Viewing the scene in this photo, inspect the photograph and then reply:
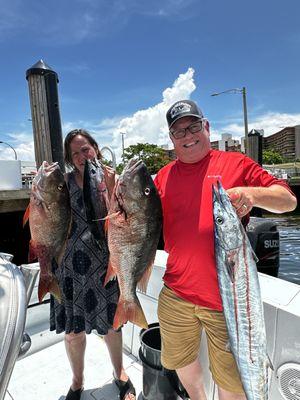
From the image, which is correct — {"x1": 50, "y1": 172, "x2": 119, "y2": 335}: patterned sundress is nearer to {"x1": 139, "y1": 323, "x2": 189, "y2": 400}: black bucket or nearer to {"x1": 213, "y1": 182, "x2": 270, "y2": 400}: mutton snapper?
{"x1": 139, "y1": 323, "x2": 189, "y2": 400}: black bucket

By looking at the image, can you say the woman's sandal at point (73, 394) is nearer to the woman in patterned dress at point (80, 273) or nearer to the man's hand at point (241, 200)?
the woman in patterned dress at point (80, 273)

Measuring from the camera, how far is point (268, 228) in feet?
14.8

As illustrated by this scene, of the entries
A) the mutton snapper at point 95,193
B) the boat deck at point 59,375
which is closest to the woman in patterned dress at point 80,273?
the mutton snapper at point 95,193

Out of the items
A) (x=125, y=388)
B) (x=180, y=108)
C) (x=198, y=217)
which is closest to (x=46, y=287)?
(x=198, y=217)

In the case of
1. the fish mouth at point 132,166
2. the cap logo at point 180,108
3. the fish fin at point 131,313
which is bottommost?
the fish fin at point 131,313

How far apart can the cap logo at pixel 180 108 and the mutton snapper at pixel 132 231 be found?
404mm

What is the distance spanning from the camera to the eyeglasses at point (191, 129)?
2.02 m

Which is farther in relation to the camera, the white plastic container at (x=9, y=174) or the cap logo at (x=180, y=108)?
the white plastic container at (x=9, y=174)

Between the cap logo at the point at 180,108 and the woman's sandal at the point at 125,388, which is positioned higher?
the cap logo at the point at 180,108

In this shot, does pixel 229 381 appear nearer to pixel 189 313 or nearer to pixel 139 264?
pixel 189 313

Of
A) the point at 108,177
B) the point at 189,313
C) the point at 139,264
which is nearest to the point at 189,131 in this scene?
the point at 108,177

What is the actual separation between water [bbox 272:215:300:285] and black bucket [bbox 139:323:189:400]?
562 centimetres

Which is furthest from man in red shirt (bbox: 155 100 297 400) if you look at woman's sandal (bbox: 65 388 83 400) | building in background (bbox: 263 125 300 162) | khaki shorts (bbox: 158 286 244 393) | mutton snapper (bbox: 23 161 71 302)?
building in background (bbox: 263 125 300 162)

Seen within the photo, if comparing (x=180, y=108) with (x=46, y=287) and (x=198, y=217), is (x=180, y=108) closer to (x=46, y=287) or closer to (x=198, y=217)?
(x=198, y=217)
